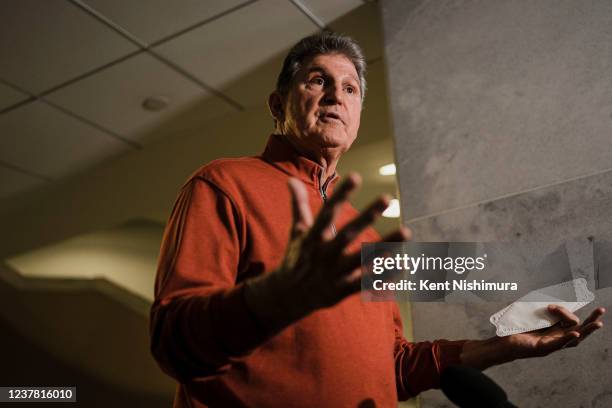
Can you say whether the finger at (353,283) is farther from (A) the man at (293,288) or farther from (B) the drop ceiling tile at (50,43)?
(B) the drop ceiling tile at (50,43)

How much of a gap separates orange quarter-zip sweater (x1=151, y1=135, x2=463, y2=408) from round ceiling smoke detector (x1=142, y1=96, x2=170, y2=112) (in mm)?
1674

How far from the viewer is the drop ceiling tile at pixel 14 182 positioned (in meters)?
3.22

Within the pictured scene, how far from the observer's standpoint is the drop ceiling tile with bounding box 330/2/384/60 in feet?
6.92

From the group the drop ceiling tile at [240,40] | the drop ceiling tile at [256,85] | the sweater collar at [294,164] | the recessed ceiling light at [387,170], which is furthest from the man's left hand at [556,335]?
the recessed ceiling light at [387,170]

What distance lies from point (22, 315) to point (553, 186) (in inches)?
180

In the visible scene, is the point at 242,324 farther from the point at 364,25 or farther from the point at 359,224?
the point at 364,25

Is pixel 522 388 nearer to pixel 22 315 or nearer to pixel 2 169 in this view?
pixel 2 169

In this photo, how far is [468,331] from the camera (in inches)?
53.1

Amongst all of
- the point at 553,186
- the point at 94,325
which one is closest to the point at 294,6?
the point at 553,186

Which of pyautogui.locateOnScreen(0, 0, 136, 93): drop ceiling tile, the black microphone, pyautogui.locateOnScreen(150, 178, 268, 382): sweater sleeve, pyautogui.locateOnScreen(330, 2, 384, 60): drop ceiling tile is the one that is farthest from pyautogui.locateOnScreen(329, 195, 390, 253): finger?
pyautogui.locateOnScreen(0, 0, 136, 93): drop ceiling tile

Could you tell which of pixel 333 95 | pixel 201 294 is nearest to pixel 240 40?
pixel 333 95

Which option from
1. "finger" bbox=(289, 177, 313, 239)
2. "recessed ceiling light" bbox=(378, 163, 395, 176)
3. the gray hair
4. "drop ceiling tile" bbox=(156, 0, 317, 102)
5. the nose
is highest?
"drop ceiling tile" bbox=(156, 0, 317, 102)

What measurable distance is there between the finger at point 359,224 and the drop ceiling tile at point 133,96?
1954 millimetres

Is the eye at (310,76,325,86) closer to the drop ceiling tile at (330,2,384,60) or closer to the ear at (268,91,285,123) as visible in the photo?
the ear at (268,91,285,123)
